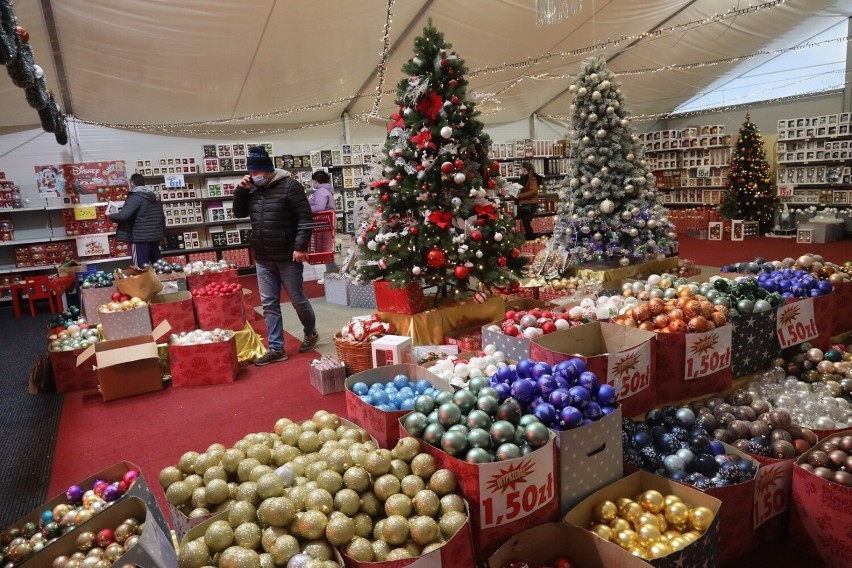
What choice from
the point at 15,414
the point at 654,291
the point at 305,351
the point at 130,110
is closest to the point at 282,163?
the point at 130,110

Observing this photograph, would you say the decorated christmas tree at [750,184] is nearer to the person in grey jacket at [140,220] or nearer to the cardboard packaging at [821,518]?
the person in grey jacket at [140,220]

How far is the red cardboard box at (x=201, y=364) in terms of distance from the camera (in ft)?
13.8

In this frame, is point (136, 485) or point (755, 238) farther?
point (755, 238)

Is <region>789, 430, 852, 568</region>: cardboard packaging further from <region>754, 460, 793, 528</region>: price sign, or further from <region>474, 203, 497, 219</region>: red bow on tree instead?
<region>474, 203, 497, 219</region>: red bow on tree

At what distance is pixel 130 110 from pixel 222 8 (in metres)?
3.54

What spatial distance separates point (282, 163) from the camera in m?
9.83

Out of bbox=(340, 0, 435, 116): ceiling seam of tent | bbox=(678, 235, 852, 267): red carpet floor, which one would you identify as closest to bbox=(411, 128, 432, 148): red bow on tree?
bbox=(340, 0, 435, 116): ceiling seam of tent

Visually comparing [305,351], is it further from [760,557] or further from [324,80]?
[324,80]

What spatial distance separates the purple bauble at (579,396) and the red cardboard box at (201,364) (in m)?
3.09

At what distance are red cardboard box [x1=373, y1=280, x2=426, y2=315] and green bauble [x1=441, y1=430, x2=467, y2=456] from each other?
8.04 feet

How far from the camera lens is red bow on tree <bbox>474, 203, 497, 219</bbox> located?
4.24 metres

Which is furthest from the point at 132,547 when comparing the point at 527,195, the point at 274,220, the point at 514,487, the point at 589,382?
the point at 527,195

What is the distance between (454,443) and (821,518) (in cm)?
132

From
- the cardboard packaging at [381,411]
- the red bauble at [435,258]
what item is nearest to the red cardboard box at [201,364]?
the red bauble at [435,258]
